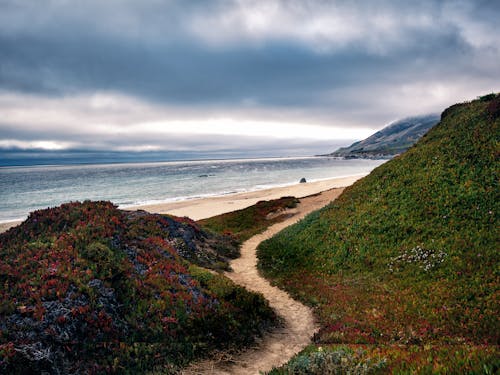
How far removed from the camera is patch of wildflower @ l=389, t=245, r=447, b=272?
14.6 m

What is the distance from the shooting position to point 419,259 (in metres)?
15.4

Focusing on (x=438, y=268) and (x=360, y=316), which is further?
(x=438, y=268)

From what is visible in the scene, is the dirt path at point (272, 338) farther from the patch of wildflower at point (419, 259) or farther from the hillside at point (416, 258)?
the patch of wildflower at point (419, 259)

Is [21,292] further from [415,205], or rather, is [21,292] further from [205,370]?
[415,205]

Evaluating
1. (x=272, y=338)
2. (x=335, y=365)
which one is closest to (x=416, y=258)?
(x=272, y=338)

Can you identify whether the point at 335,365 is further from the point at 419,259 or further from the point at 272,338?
the point at 419,259

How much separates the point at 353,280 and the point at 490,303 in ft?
21.5

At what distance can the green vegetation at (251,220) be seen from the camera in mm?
36375

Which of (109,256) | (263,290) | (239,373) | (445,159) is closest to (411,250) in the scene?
(263,290)

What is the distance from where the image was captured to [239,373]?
382 inches

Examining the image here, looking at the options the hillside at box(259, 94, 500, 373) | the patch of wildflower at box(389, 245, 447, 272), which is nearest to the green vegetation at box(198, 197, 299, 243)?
the hillside at box(259, 94, 500, 373)

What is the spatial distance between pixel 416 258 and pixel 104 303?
15059 mm

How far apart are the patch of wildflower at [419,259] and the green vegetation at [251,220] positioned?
18.7 m

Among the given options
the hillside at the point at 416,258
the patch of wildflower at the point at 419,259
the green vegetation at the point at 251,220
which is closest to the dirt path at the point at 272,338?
the hillside at the point at 416,258
